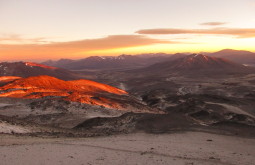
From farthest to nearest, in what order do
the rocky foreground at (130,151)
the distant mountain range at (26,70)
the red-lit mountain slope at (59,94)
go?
the distant mountain range at (26,70)
the red-lit mountain slope at (59,94)
the rocky foreground at (130,151)

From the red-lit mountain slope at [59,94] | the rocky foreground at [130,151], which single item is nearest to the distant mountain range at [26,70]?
the red-lit mountain slope at [59,94]

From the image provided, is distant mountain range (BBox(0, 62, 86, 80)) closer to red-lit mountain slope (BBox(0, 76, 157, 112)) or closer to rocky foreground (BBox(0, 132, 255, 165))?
red-lit mountain slope (BBox(0, 76, 157, 112))

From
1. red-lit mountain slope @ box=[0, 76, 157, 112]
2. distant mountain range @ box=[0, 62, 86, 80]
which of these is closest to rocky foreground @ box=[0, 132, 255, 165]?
red-lit mountain slope @ box=[0, 76, 157, 112]

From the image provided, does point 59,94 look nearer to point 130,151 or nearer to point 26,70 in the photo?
point 130,151

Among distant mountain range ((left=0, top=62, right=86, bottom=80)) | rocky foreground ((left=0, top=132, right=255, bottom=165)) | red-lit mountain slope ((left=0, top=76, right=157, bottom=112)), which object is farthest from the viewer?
distant mountain range ((left=0, top=62, right=86, bottom=80))

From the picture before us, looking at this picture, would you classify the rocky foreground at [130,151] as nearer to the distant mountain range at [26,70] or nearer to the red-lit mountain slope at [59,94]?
the red-lit mountain slope at [59,94]

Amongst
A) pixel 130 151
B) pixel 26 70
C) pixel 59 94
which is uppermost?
pixel 130 151

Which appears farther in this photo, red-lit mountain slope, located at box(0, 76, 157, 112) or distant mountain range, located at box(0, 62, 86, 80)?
distant mountain range, located at box(0, 62, 86, 80)

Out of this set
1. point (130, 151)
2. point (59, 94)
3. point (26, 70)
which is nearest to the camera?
point (130, 151)

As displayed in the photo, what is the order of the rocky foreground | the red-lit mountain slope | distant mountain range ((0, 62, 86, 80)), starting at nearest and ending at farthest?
the rocky foreground, the red-lit mountain slope, distant mountain range ((0, 62, 86, 80))

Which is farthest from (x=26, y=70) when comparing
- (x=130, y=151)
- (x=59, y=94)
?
(x=130, y=151)

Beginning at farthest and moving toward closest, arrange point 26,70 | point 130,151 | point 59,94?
point 26,70
point 59,94
point 130,151

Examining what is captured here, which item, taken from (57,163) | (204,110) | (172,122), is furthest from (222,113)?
(57,163)
